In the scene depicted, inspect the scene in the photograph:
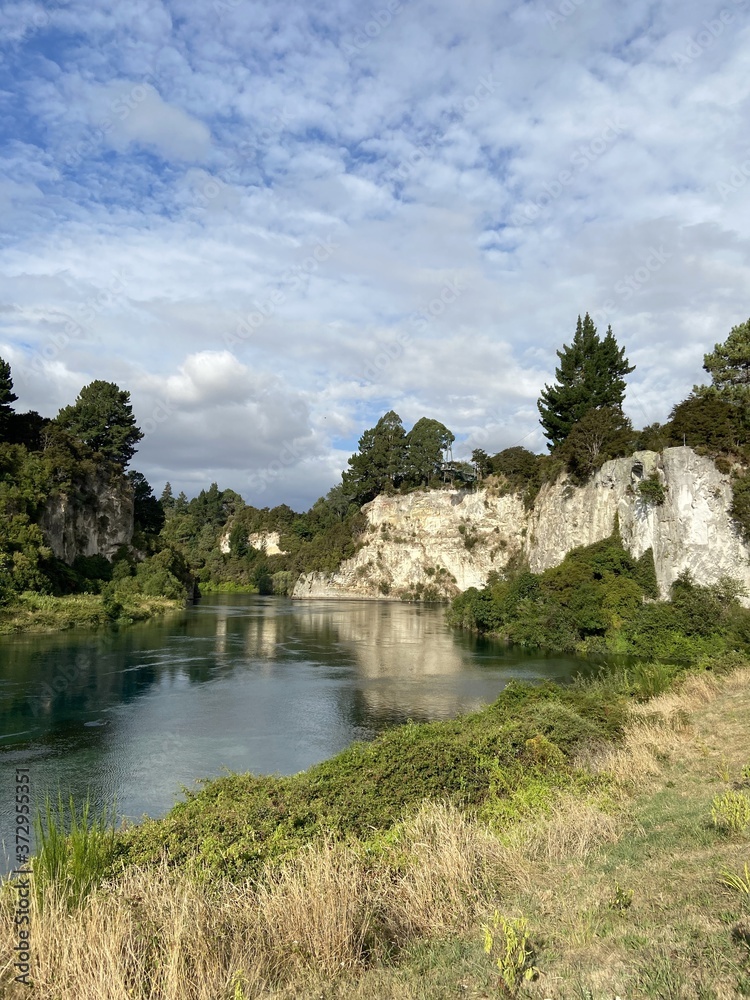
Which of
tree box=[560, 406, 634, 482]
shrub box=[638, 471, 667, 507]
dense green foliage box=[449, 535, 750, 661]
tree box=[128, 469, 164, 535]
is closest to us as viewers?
dense green foliage box=[449, 535, 750, 661]

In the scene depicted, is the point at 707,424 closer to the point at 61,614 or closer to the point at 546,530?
the point at 546,530

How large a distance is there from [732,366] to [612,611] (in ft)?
A: 62.5

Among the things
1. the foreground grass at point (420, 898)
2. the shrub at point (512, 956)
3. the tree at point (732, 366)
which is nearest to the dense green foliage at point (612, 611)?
the tree at point (732, 366)

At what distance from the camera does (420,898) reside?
A: 6.64m

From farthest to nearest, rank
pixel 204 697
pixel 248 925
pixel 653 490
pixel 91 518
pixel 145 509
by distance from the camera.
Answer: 1. pixel 145 509
2. pixel 91 518
3. pixel 653 490
4. pixel 204 697
5. pixel 248 925

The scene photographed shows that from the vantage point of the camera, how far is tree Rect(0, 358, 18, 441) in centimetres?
5825

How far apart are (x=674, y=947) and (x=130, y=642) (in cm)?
4077

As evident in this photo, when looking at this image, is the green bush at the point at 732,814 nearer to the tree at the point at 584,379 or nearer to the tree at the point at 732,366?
the tree at the point at 732,366

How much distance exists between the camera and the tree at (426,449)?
→ 3986 inches

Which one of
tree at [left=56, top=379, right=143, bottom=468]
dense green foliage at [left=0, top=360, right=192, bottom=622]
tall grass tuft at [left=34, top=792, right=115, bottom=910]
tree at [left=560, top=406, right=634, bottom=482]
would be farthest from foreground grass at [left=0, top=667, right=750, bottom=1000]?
tree at [left=56, top=379, right=143, bottom=468]

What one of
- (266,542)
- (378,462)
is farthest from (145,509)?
(266,542)

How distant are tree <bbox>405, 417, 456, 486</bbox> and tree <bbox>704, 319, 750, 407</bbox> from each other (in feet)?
190

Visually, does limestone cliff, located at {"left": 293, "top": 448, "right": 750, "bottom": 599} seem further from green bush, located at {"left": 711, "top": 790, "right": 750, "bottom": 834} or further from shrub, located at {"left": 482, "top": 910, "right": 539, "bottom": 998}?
shrub, located at {"left": 482, "top": 910, "right": 539, "bottom": 998}

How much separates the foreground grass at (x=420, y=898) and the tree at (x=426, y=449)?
90506 millimetres
